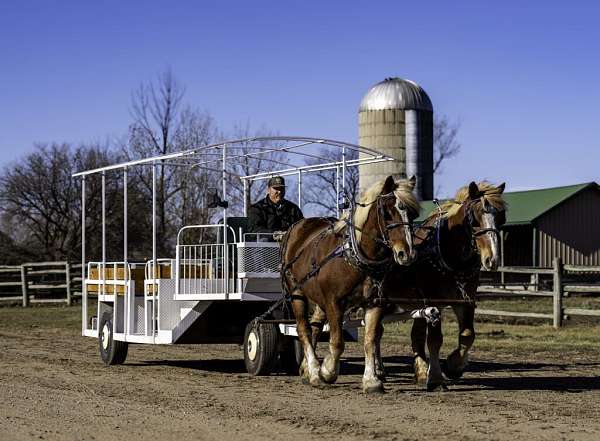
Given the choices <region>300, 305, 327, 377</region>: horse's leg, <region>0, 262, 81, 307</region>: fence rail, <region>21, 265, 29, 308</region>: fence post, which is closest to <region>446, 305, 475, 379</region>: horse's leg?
<region>300, 305, 327, 377</region>: horse's leg

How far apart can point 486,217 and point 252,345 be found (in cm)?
391

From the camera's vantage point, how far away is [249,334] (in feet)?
46.5

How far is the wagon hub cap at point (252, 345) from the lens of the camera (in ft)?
46.0

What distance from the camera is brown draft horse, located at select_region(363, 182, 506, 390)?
1166 centimetres

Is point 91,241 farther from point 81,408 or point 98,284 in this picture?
point 81,408

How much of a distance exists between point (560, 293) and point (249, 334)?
12.7 metres

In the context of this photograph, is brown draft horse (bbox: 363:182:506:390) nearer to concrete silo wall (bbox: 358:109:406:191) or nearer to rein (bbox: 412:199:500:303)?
rein (bbox: 412:199:500:303)

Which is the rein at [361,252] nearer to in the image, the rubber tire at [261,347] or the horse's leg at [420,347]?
the horse's leg at [420,347]

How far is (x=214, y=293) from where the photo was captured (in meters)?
14.3

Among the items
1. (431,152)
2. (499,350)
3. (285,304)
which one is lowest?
(499,350)

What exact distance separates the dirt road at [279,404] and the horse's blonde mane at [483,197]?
1975 mm

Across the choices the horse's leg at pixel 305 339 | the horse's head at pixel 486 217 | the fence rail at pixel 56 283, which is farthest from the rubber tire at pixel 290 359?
the fence rail at pixel 56 283

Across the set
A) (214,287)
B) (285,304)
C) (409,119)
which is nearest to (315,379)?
(285,304)

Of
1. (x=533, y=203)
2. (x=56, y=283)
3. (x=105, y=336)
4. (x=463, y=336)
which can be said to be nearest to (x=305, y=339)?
(x=463, y=336)
